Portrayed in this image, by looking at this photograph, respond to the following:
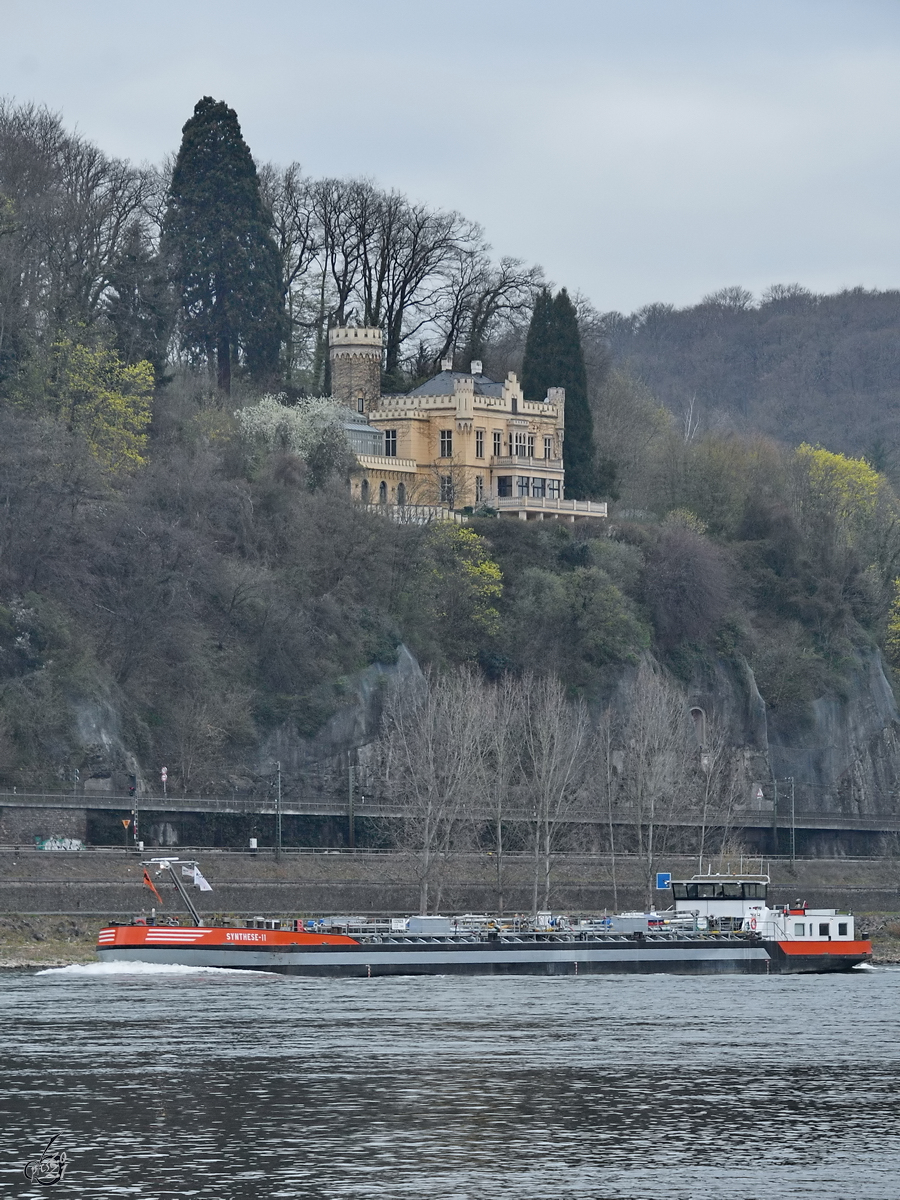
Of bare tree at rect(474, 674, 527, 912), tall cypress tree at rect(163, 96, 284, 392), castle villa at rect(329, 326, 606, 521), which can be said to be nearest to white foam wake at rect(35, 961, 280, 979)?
bare tree at rect(474, 674, 527, 912)

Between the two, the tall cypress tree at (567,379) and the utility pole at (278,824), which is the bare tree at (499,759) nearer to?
the utility pole at (278,824)

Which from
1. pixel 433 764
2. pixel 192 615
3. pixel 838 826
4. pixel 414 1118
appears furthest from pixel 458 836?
pixel 414 1118

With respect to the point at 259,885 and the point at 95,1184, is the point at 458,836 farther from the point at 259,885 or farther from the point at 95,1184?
the point at 95,1184

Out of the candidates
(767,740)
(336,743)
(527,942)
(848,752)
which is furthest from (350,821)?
(848,752)

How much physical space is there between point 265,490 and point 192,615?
50.0ft

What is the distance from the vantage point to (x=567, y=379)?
14800cm

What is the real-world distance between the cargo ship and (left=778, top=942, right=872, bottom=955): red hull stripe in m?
0.04

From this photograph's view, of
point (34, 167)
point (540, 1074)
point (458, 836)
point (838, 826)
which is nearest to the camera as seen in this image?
point (540, 1074)

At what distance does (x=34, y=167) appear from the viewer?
5079 inches

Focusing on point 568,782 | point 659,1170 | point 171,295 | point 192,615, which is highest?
point 171,295

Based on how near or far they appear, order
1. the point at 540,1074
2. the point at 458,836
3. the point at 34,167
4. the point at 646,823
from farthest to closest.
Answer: the point at 34,167, the point at 646,823, the point at 458,836, the point at 540,1074

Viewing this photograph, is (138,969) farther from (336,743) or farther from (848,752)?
(848,752)

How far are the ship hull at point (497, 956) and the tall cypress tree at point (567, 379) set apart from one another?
2622 inches

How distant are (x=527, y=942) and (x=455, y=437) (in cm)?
6935
